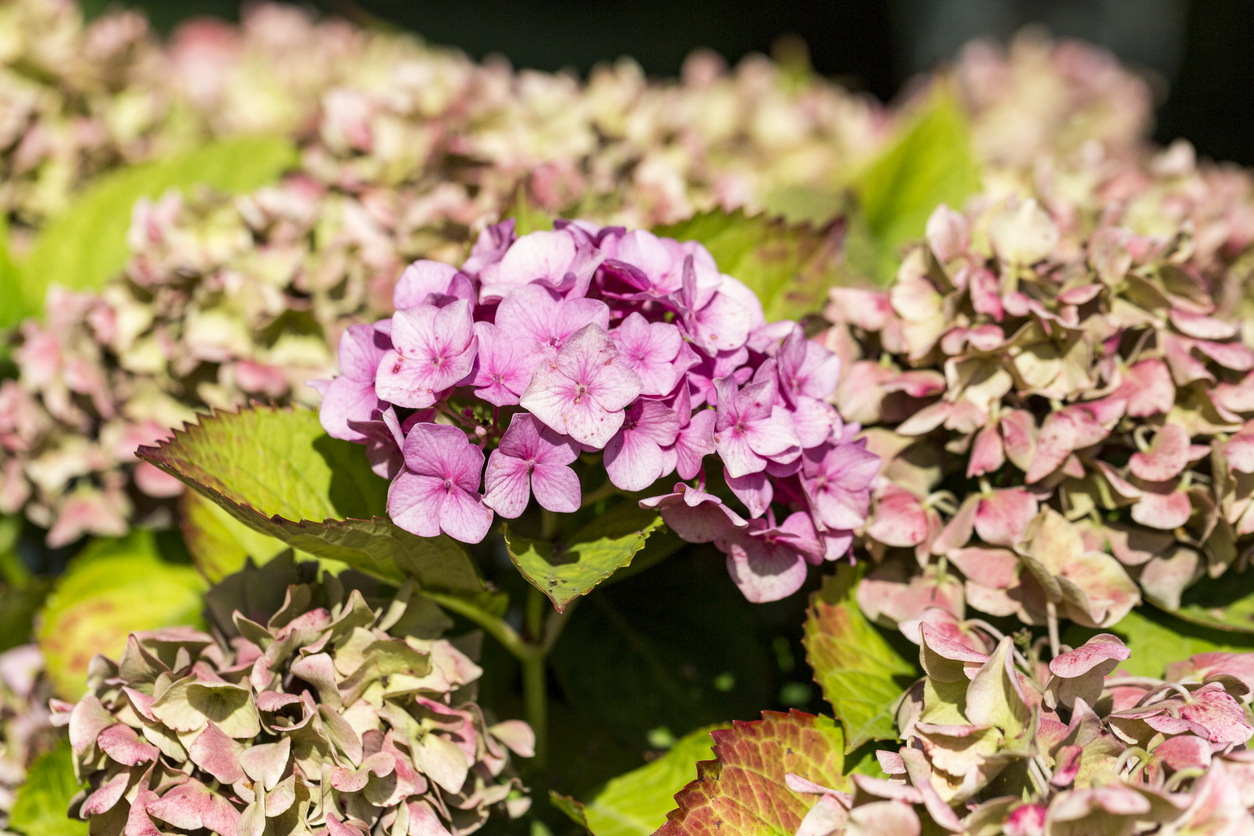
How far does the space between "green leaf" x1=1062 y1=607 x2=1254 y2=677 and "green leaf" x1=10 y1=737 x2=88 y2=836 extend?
26.7 inches

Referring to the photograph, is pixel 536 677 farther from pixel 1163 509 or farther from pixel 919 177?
pixel 919 177

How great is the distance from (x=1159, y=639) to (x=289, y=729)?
1.88 ft

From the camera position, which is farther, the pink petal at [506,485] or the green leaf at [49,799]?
the green leaf at [49,799]

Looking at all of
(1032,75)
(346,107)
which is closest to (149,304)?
(346,107)

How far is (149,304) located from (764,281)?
555mm

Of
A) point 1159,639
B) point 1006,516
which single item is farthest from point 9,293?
point 1159,639

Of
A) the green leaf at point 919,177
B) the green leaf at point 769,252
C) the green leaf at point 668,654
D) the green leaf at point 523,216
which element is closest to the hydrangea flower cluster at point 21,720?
the green leaf at point 668,654

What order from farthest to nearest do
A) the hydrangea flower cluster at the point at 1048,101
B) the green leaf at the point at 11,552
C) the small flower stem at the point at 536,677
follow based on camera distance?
the hydrangea flower cluster at the point at 1048,101 → the green leaf at the point at 11,552 → the small flower stem at the point at 536,677

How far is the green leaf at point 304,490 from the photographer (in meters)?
0.56

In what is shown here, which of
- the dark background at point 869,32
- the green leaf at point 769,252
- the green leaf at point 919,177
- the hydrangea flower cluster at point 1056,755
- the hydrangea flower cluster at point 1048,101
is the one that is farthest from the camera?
the dark background at point 869,32

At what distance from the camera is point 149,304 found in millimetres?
905

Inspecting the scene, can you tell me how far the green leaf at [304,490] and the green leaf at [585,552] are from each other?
0.04m

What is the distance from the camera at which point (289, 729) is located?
56cm

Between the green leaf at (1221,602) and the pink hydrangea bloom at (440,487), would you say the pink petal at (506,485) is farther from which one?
the green leaf at (1221,602)
